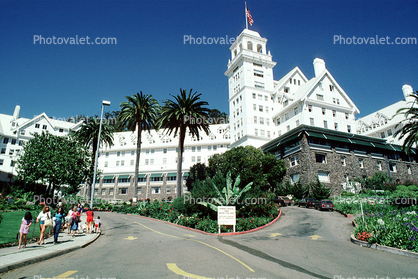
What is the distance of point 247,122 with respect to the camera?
55.2m

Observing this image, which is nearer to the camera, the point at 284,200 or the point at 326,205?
the point at 326,205

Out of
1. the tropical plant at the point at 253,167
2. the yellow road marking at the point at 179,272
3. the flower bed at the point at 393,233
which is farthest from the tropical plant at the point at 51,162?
the flower bed at the point at 393,233

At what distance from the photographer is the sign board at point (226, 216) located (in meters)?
18.4

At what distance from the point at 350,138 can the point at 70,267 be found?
1811 inches

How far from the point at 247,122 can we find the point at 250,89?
8229 millimetres

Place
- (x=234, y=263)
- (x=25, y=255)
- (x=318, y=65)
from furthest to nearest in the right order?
1. (x=318, y=65)
2. (x=25, y=255)
3. (x=234, y=263)

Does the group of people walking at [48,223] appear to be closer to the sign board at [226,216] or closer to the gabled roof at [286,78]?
the sign board at [226,216]

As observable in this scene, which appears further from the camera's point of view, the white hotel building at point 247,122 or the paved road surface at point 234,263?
the white hotel building at point 247,122

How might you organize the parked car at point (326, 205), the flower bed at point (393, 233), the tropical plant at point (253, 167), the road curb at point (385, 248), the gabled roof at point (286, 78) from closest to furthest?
1. the road curb at point (385, 248)
2. the flower bed at point (393, 233)
3. the parked car at point (326, 205)
4. the tropical plant at point (253, 167)
5. the gabled roof at point (286, 78)

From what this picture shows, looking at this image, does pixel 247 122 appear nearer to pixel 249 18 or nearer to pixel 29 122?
pixel 249 18

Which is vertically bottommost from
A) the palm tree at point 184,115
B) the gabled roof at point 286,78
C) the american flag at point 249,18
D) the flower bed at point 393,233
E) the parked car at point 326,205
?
the flower bed at point 393,233

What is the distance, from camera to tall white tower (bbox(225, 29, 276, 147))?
55.5 meters

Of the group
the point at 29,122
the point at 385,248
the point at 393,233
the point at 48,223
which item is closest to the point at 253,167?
the point at 393,233

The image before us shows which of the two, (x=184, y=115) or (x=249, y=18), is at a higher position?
(x=249, y=18)
